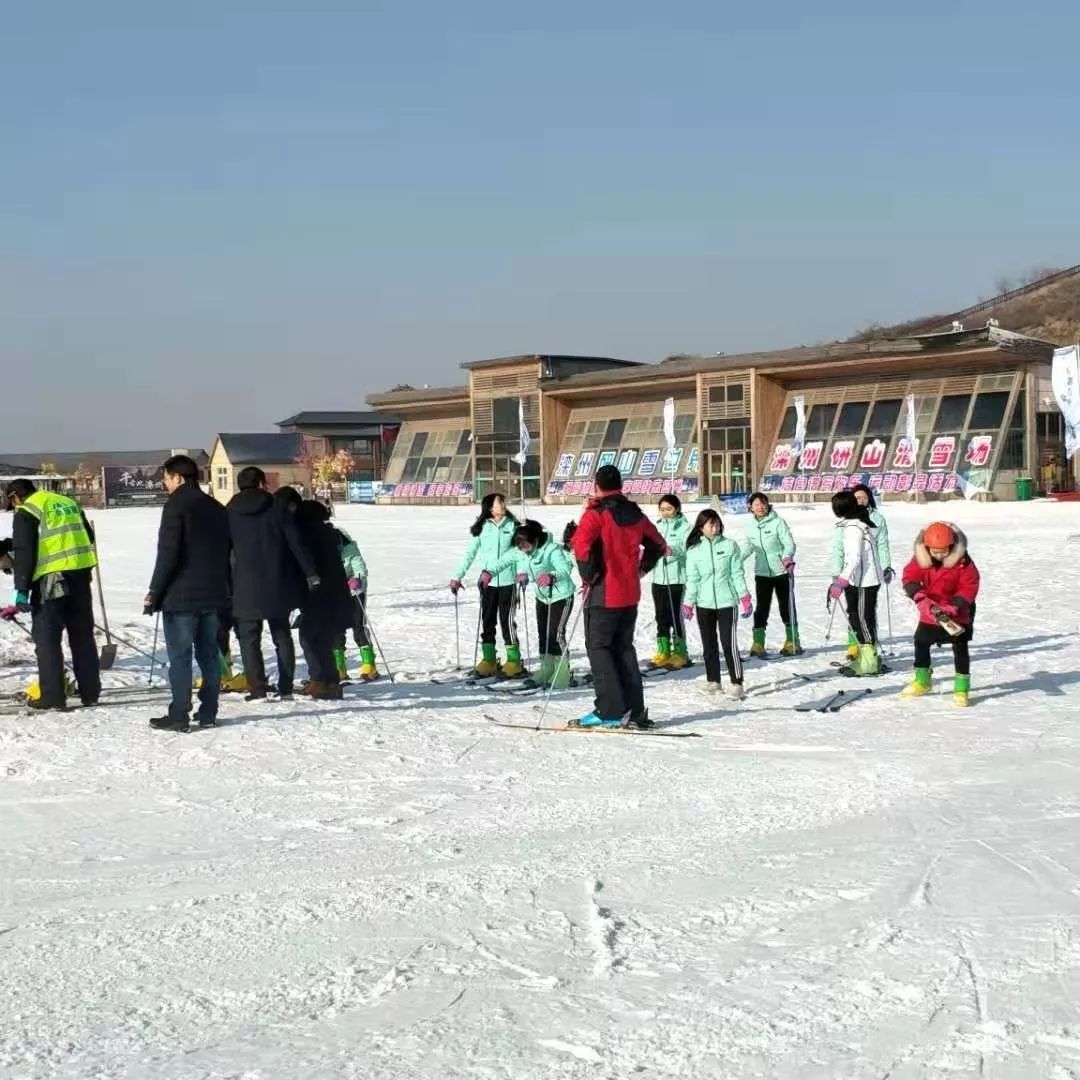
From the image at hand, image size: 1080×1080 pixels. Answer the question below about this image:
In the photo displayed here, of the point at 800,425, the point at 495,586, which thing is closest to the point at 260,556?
the point at 495,586

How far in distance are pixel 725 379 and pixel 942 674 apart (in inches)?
1544

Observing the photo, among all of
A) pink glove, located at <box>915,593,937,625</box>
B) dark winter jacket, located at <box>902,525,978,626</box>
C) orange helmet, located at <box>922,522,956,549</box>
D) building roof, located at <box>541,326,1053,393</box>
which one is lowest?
pink glove, located at <box>915,593,937,625</box>

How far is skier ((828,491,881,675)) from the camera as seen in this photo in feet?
33.9

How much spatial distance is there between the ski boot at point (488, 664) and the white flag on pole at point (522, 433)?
3562cm

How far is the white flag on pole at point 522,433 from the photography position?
47963mm

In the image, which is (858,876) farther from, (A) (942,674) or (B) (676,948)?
(A) (942,674)

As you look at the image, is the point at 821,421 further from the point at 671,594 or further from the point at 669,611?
the point at 669,611

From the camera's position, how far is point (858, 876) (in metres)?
4.81

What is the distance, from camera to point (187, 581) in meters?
7.70

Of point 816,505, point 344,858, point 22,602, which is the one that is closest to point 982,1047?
point 344,858

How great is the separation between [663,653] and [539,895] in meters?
6.44

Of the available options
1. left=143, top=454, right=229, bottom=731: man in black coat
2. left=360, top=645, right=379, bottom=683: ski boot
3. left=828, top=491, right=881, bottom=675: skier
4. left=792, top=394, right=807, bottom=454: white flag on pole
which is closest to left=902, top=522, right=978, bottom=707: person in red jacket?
left=828, top=491, right=881, bottom=675: skier

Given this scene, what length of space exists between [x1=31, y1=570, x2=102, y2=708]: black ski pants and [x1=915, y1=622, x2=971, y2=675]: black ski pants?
5.36 m

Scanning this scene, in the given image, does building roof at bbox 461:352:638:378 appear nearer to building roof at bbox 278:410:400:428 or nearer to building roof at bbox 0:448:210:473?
building roof at bbox 278:410:400:428
